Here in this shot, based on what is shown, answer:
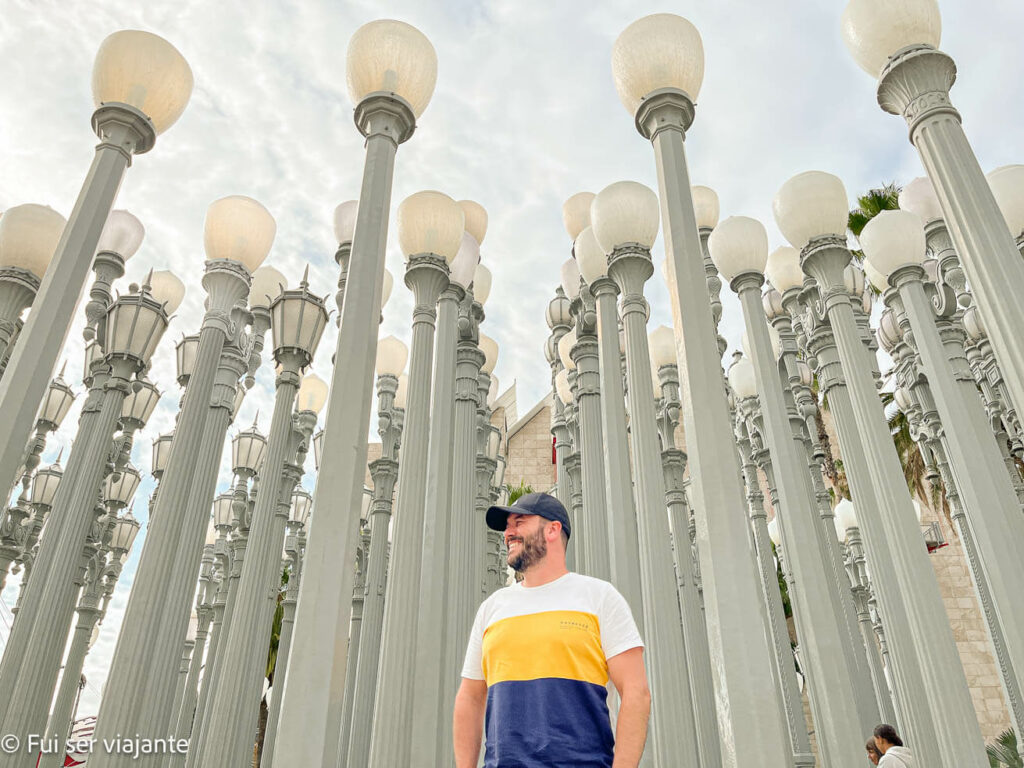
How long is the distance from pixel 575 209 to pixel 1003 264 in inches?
245

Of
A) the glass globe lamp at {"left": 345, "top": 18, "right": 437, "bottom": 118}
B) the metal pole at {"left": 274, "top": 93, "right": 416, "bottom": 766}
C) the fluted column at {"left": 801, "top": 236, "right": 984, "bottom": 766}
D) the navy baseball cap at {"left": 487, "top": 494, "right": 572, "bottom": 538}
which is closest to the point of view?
the navy baseball cap at {"left": 487, "top": 494, "right": 572, "bottom": 538}

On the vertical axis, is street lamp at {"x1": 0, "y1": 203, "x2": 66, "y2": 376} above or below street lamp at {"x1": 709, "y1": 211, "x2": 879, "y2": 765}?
above

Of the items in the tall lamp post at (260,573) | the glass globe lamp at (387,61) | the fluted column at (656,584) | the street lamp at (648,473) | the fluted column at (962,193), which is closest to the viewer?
the fluted column at (962,193)

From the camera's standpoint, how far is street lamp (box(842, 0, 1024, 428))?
4.71 m

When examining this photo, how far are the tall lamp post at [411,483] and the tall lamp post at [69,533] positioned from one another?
321 centimetres

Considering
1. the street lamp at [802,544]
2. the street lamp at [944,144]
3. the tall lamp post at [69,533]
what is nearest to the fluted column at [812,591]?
the street lamp at [802,544]

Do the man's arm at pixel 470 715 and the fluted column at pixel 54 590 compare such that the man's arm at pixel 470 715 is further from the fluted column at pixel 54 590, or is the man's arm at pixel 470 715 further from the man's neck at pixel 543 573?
the fluted column at pixel 54 590

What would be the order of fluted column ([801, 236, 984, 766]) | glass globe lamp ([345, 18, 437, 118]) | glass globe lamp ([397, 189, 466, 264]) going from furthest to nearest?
glass globe lamp ([397, 189, 466, 264])
glass globe lamp ([345, 18, 437, 118])
fluted column ([801, 236, 984, 766])

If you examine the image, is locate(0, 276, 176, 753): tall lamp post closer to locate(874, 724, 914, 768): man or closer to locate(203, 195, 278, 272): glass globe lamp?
locate(203, 195, 278, 272): glass globe lamp

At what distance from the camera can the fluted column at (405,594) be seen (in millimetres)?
5734

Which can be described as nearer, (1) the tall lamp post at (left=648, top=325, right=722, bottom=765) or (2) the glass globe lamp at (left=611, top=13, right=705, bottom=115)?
(2) the glass globe lamp at (left=611, top=13, right=705, bottom=115)

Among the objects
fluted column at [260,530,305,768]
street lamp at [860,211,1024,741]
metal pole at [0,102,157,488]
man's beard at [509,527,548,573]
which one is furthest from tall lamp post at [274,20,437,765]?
fluted column at [260,530,305,768]

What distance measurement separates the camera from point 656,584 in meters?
6.45

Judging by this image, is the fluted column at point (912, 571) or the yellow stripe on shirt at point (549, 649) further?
the fluted column at point (912, 571)
